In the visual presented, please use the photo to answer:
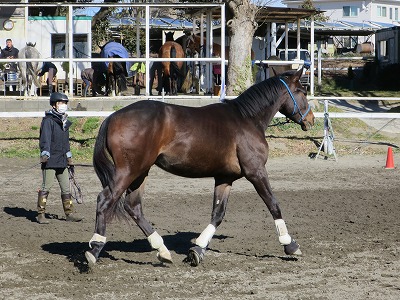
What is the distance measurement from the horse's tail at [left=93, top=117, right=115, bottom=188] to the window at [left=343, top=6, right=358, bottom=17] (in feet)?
277

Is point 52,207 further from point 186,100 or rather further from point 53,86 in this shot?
point 53,86

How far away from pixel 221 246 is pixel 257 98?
1911 mm

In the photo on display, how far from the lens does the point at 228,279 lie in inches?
317

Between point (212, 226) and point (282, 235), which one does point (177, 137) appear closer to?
point (212, 226)

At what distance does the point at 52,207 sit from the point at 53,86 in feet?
42.0

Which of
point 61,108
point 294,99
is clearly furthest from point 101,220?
point 61,108

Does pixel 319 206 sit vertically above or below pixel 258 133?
below

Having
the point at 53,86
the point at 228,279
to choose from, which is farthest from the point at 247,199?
the point at 53,86

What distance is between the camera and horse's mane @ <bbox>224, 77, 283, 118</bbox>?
926 centimetres

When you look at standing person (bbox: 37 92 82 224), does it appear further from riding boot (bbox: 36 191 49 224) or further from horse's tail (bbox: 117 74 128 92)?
horse's tail (bbox: 117 74 128 92)

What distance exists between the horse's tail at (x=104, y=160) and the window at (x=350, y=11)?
3321 inches

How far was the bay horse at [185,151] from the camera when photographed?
8.48 meters

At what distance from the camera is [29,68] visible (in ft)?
76.2

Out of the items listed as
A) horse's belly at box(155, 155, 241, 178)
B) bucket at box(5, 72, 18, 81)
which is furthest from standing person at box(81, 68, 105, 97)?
horse's belly at box(155, 155, 241, 178)
